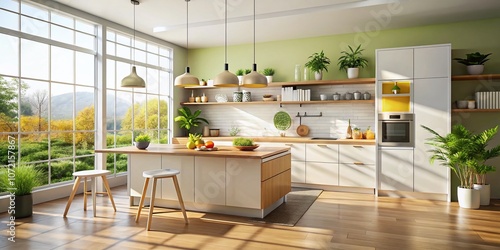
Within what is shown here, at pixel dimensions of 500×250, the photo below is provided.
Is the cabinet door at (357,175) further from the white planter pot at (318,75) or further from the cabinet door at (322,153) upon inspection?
the white planter pot at (318,75)

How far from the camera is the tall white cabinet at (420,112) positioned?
5.68 metres

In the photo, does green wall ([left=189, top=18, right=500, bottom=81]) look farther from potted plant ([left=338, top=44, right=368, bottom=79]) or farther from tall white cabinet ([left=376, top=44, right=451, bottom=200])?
tall white cabinet ([left=376, top=44, right=451, bottom=200])

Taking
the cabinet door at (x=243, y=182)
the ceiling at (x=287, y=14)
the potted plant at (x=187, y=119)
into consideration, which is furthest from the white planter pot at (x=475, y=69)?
the potted plant at (x=187, y=119)

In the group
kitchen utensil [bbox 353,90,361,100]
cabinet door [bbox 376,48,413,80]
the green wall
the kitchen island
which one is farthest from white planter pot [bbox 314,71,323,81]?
the kitchen island

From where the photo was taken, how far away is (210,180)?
477 cm

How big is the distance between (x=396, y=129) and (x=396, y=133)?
68 millimetres

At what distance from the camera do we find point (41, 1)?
5121 millimetres

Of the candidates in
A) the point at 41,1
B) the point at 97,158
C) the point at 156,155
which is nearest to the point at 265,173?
the point at 156,155

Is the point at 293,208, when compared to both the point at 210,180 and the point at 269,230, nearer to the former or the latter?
the point at 269,230

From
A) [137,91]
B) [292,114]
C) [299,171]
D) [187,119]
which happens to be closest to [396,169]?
[299,171]

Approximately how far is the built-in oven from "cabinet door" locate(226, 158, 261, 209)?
267cm

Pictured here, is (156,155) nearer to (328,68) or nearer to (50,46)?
(50,46)

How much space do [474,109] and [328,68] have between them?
2.63 m

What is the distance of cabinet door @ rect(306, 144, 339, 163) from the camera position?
20.8 ft
